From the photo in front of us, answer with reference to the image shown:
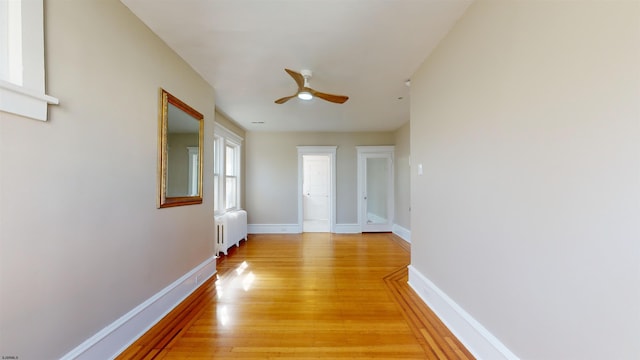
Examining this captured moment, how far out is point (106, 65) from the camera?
174 centimetres

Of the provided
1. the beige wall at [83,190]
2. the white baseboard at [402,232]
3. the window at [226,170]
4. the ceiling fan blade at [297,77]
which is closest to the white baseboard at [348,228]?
the white baseboard at [402,232]

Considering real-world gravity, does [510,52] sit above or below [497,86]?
above

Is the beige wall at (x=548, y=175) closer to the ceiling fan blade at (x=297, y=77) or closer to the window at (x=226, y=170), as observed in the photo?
the ceiling fan blade at (x=297, y=77)

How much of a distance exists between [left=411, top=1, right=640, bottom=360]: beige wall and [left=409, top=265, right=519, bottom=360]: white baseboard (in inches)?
2.6

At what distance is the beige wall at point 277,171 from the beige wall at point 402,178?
467 mm

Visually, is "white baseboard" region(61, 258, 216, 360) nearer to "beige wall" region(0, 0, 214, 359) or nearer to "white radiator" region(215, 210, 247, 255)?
"beige wall" region(0, 0, 214, 359)

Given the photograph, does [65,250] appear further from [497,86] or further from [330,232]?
[330,232]

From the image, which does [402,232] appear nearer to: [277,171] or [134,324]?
[277,171]

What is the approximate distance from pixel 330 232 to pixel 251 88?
3.95m

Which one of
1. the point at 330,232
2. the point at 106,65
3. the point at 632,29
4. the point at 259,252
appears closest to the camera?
the point at 632,29

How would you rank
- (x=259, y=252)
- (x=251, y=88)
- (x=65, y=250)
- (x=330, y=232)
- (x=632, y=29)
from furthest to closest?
1. (x=330, y=232)
2. (x=259, y=252)
3. (x=251, y=88)
4. (x=65, y=250)
5. (x=632, y=29)

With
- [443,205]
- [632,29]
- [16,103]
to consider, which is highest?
[632,29]

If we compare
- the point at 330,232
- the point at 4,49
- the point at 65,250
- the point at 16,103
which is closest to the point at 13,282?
the point at 65,250

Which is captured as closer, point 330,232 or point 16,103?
point 16,103
